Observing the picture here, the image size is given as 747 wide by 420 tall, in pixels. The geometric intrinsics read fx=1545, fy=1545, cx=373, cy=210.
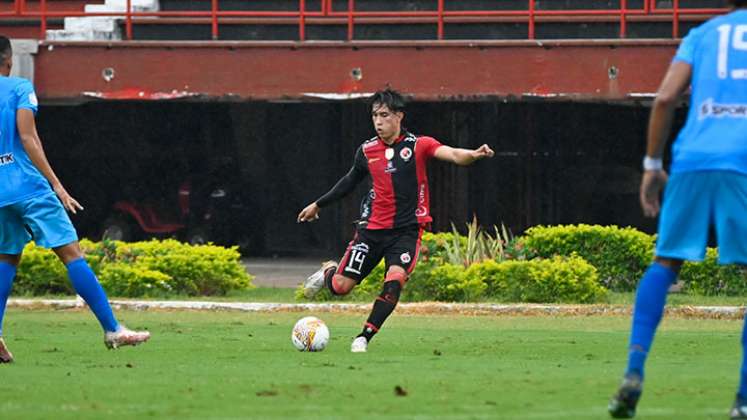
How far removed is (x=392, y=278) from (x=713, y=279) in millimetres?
7914

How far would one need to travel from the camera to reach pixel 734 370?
10.4m

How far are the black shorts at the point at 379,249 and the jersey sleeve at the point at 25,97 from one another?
2808 mm

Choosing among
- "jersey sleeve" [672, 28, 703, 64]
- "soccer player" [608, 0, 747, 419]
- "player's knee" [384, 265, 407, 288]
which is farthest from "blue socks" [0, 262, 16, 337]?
"jersey sleeve" [672, 28, 703, 64]

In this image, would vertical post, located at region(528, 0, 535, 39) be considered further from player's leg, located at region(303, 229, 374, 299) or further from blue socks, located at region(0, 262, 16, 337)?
blue socks, located at region(0, 262, 16, 337)

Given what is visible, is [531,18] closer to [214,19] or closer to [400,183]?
[214,19]

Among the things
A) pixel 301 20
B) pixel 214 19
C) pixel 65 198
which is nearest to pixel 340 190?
pixel 65 198

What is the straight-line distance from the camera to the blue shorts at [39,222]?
10547 millimetres

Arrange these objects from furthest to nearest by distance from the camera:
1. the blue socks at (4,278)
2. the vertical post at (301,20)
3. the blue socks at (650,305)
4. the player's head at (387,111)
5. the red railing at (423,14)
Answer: the vertical post at (301,20)
the red railing at (423,14)
the player's head at (387,111)
the blue socks at (4,278)
the blue socks at (650,305)

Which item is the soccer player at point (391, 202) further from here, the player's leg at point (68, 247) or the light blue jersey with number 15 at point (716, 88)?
the light blue jersey with number 15 at point (716, 88)

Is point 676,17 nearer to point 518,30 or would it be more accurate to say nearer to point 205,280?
point 518,30

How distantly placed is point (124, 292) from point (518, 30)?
779 cm

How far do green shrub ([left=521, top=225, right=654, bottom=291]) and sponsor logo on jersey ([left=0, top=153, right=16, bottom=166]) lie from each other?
9322 millimetres

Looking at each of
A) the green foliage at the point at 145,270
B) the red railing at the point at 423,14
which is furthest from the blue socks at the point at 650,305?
the red railing at the point at 423,14

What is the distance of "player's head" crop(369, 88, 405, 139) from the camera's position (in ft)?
39.1
